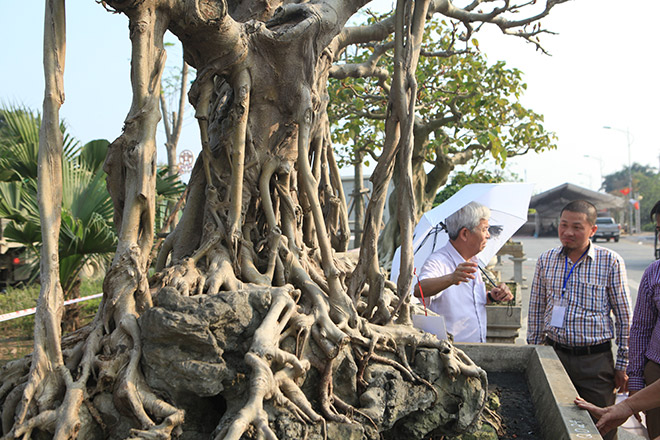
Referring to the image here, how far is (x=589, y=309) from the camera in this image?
405 cm

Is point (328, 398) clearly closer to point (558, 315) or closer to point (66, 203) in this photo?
point (558, 315)

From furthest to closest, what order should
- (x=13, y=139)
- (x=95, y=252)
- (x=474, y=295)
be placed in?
(x=13, y=139)
(x=95, y=252)
(x=474, y=295)

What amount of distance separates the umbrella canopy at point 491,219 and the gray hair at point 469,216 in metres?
0.08

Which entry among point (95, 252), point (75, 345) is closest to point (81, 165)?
point (95, 252)

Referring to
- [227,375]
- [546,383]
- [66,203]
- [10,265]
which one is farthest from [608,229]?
[227,375]

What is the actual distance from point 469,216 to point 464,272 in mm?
681

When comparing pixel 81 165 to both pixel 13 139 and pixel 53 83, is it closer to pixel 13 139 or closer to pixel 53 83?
pixel 13 139

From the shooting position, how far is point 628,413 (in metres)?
3.08

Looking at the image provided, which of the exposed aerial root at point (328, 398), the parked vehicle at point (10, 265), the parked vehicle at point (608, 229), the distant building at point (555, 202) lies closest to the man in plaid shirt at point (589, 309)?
the exposed aerial root at point (328, 398)

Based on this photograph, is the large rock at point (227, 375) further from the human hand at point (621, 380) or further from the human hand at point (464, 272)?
the human hand at point (621, 380)

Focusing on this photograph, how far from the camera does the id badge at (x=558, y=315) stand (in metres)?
4.12

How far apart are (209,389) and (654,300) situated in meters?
2.83

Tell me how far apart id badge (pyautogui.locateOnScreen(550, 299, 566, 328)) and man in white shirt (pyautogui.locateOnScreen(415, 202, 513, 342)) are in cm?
30

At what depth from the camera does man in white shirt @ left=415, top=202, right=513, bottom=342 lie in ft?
14.2
